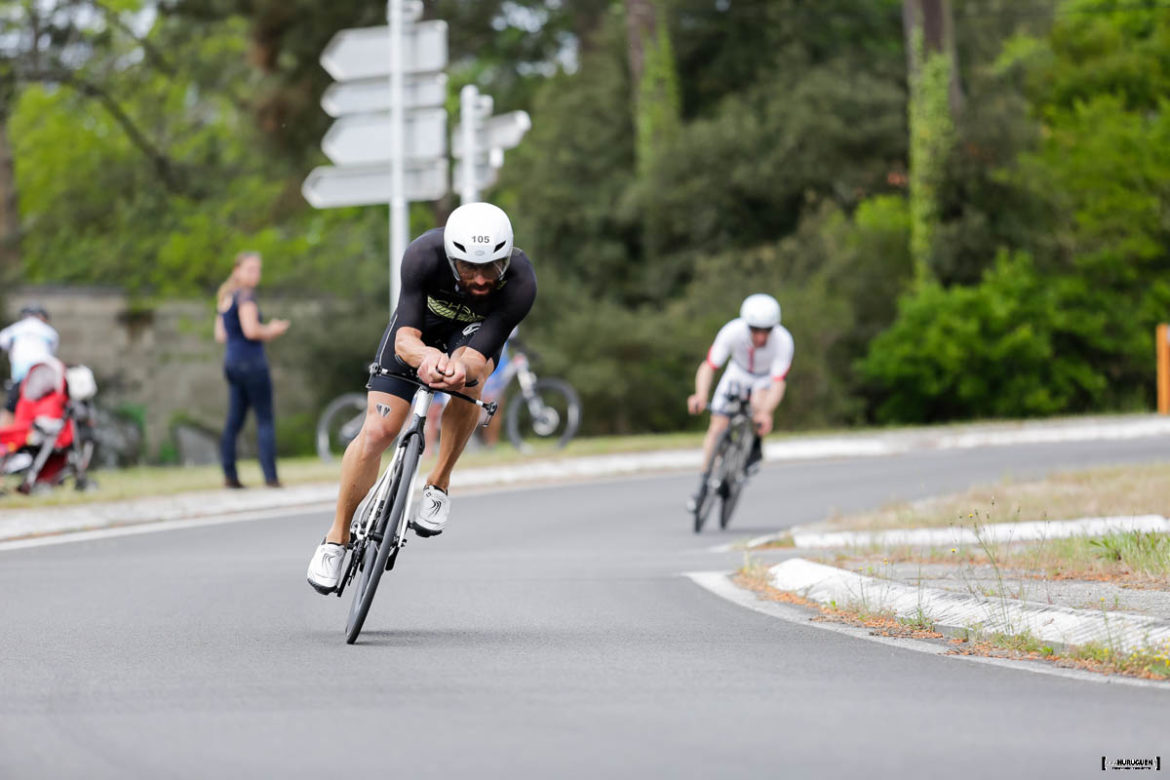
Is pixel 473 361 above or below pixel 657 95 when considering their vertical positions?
below

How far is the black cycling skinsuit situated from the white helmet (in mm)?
201

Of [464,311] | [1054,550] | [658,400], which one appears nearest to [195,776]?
[464,311]

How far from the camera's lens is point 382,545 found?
7.82m

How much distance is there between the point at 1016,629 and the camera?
24.9 feet

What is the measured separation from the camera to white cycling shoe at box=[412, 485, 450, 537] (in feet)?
→ 28.1

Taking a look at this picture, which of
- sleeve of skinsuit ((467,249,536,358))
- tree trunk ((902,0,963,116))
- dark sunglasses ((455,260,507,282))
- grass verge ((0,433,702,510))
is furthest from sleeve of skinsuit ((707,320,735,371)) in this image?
tree trunk ((902,0,963,116))

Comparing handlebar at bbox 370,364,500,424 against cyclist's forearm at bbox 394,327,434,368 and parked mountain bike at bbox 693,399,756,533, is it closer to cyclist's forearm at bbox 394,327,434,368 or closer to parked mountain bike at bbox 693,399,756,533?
cyclist's forearm at bbox 394,327,434,368

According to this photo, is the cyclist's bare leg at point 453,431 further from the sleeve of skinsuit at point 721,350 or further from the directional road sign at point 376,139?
the directional road sign at point 376,139

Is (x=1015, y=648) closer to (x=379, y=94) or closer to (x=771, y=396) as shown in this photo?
(x=771, y=396)

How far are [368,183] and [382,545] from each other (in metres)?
11.6

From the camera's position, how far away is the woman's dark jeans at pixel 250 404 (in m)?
15.6

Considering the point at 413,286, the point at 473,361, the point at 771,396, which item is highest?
the point at 413,286

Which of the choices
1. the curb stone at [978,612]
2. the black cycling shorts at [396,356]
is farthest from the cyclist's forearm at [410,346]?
the curb stone at [978,612]

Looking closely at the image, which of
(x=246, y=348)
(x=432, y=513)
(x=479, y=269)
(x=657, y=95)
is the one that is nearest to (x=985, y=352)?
(x=657, y=95)
